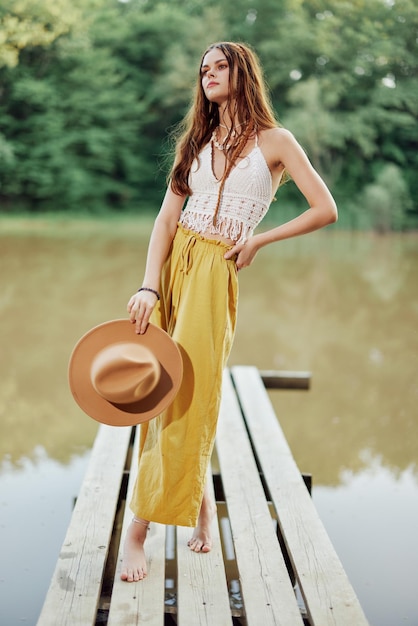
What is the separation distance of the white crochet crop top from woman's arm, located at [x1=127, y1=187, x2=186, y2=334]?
50 millimetres

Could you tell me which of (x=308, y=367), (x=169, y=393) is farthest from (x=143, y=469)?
(x=308, y=367)

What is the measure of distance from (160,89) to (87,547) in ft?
56.2

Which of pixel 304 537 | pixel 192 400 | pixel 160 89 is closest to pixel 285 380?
pixel 304 537

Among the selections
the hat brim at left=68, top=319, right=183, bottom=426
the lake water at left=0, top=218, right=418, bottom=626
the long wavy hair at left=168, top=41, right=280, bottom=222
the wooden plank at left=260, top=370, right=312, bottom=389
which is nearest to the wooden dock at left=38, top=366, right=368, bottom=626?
the lake water at left=0, top=218, right=418, bottom=626

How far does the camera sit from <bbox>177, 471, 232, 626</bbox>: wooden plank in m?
1.58

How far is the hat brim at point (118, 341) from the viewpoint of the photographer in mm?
1680

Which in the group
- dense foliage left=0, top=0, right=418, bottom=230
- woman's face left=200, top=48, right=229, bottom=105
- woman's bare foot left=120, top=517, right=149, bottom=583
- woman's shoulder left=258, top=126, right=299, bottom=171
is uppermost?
dense foliage left=0, top=0, right=418, bottom=230

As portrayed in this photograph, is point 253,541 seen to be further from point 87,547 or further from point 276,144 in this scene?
point 276,144

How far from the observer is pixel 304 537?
1.94 m

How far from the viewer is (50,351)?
4566 millimetres

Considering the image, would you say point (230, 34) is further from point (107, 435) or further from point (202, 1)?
point (107, 435)

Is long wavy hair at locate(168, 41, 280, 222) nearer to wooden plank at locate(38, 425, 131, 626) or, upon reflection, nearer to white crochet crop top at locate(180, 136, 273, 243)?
white crochet crop top at locate(180, 136, 273, 243)

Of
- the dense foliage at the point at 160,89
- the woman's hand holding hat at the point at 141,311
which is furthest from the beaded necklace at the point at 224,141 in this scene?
the dense foliage at the point at 160,89

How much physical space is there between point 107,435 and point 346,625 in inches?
54.3
